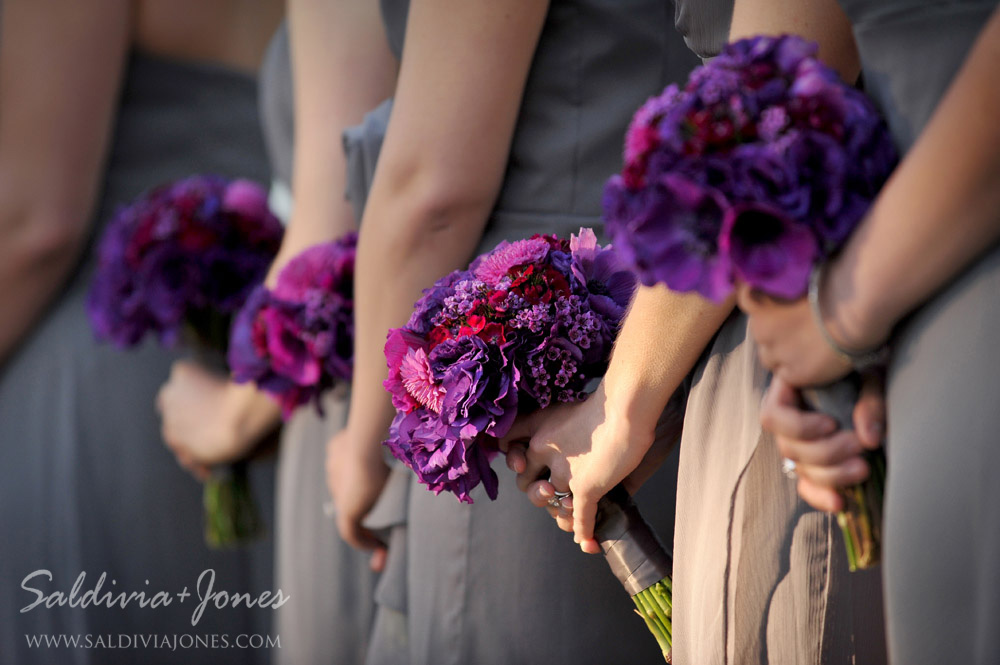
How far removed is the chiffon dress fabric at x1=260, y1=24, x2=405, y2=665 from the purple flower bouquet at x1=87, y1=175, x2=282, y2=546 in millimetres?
381

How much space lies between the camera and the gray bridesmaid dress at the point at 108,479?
8.67ft

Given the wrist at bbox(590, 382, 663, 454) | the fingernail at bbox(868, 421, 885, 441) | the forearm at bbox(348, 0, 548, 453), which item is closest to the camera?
the fingernail at bbox(868, 421, 885, 441)

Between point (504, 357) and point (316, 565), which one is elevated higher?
point (504, 357)

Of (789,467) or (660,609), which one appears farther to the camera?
(660,609)

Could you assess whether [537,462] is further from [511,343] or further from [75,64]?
[75,64]

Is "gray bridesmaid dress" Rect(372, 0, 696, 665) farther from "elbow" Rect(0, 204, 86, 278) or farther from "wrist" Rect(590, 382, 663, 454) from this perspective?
"elbow" Rect(0, 204, 86, 278)

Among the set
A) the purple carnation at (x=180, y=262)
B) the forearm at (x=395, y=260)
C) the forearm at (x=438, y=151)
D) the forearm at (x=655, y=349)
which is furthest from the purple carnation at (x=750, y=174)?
the purple carnation at (x=180, y=262)

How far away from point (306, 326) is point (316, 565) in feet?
2.06

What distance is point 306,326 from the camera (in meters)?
1.94

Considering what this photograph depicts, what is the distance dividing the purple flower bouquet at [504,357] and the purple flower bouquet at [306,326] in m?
0.61

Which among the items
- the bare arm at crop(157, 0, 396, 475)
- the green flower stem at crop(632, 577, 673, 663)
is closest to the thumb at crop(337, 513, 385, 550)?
the bare arm at crop(157, 0, 396, 475)

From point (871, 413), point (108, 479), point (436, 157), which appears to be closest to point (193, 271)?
point (108, 479)

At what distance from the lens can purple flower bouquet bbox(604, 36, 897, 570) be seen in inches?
35.9

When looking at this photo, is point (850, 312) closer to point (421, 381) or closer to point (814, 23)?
point (814, 23)
